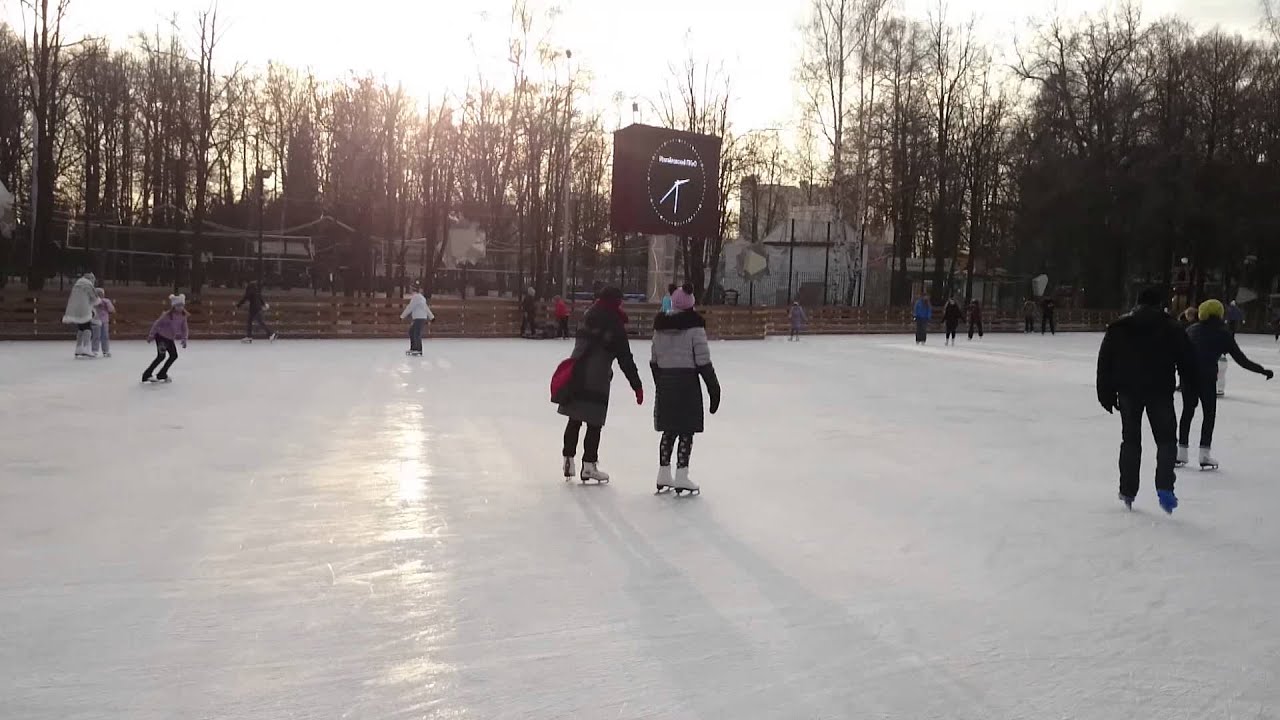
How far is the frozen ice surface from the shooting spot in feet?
10.8

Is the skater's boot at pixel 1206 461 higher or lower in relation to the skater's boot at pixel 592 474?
higher

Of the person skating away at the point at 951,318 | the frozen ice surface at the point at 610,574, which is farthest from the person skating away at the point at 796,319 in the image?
the frozen ice surface at the point at 610,574

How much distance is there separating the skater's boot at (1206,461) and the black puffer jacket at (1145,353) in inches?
90.4

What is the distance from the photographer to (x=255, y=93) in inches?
1549

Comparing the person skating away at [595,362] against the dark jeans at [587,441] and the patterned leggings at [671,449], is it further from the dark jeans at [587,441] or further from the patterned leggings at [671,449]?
the patterned leggings at [671,449]

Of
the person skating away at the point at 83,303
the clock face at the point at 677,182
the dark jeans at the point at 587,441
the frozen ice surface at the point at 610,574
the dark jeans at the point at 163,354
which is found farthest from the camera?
the clock face at the point at 677,182

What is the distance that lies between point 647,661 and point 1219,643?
7.33ft

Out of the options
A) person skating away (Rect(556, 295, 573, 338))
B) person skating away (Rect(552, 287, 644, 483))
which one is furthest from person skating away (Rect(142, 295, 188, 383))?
person skating away (Rect(556, 295, 573, 338))

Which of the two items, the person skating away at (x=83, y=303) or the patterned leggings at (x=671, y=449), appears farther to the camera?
the person skating away at (x=83, y=303)

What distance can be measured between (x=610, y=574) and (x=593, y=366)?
228 centimetres

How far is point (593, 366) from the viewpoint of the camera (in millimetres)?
6750

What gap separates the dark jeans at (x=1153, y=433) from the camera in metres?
6.16

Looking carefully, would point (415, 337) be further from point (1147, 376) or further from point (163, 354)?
point (1147, 376)

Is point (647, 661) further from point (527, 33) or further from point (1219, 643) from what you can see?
point (527, 33)
